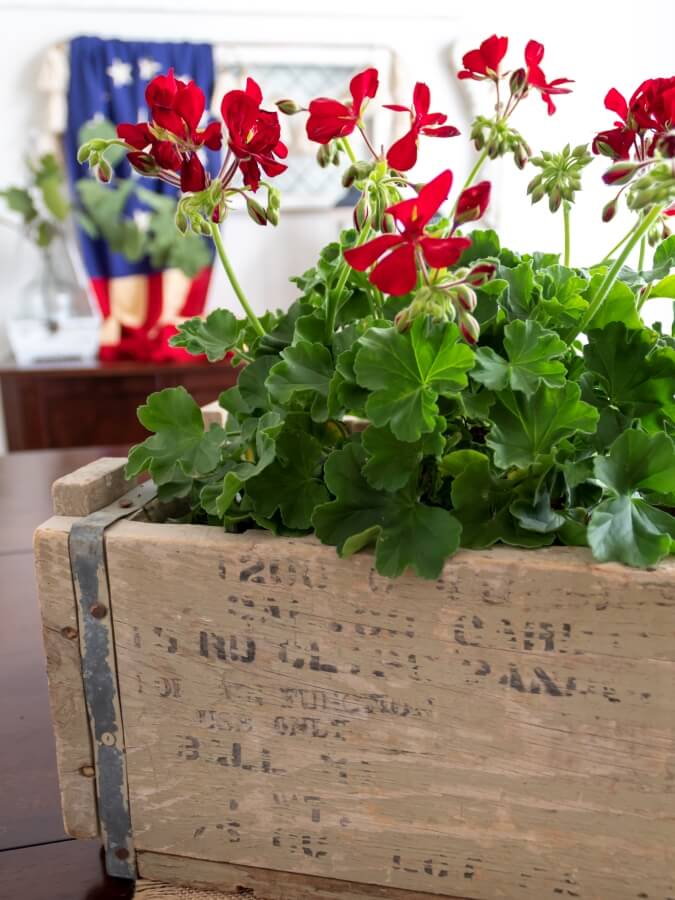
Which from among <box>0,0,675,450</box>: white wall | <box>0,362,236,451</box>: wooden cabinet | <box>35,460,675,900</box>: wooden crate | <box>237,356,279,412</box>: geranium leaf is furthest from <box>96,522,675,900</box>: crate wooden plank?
<box>0,0,675,450</box>: white wall

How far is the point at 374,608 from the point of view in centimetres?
45

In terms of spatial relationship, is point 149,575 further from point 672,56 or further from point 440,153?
point 672,56

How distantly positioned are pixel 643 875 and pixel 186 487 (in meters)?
0.36

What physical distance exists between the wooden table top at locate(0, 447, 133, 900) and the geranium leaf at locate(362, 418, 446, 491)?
1.00ft

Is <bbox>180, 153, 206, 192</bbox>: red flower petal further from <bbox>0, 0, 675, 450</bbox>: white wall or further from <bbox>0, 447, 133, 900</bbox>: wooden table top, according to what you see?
<bbox>0, 0, 675, 450</bbox>: white wall

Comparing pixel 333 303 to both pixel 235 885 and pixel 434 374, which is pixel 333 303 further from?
pixel 235 885

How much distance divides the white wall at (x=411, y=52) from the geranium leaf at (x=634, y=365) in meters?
3.00

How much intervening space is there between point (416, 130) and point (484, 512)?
0.22 metres

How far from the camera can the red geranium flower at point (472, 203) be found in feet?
1.31

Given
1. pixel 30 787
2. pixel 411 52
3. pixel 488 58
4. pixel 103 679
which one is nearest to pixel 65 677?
pixel 103 679

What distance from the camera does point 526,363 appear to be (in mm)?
458

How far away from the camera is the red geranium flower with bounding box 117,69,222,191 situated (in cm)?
46

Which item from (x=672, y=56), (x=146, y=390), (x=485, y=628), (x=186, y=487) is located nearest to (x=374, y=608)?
(x=485, y=628)

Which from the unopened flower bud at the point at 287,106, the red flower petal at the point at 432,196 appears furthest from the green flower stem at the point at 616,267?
the unopened flower bud at the point at 287,106
